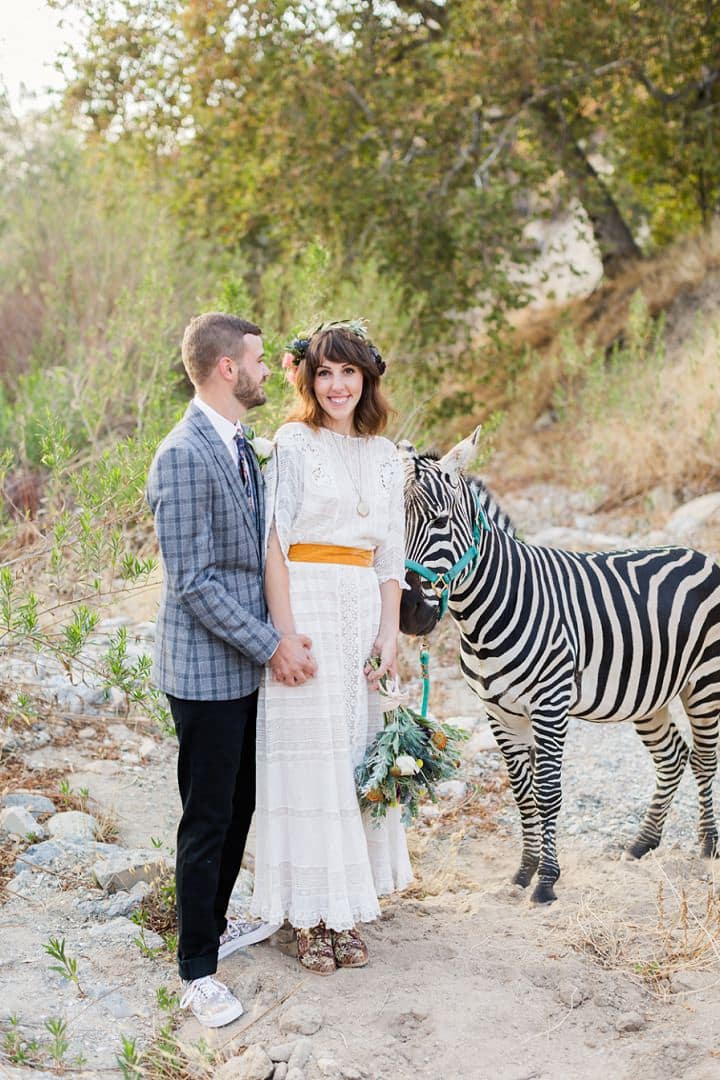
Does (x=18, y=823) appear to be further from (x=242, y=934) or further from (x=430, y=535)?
(x=430, y=535)

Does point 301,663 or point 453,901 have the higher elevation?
point 301,663

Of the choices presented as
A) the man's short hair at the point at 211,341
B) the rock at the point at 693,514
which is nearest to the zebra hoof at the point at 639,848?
the man's short hair at the point at 211,341

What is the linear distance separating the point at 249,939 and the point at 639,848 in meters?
2.20

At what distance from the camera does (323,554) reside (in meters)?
3.48

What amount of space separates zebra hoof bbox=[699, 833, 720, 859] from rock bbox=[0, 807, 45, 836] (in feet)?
9.85

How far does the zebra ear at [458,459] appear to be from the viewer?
4.16m

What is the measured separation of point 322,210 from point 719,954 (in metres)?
10.5

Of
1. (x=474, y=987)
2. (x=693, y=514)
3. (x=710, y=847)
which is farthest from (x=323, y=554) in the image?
(x=693, y=514)

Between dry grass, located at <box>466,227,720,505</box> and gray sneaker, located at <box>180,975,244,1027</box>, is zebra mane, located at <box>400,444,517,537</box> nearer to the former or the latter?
gray sneaker, located at <box>180,975,244,1027</box>

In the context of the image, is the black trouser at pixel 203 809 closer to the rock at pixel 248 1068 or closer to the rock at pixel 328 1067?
the rock at pixel 248 1068

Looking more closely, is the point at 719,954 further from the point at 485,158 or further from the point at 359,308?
the point at 485,158

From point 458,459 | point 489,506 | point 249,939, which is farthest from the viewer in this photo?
point 489,506

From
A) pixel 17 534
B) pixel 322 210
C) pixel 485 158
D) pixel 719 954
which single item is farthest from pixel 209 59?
pixel 719 954

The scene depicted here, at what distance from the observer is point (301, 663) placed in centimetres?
333
